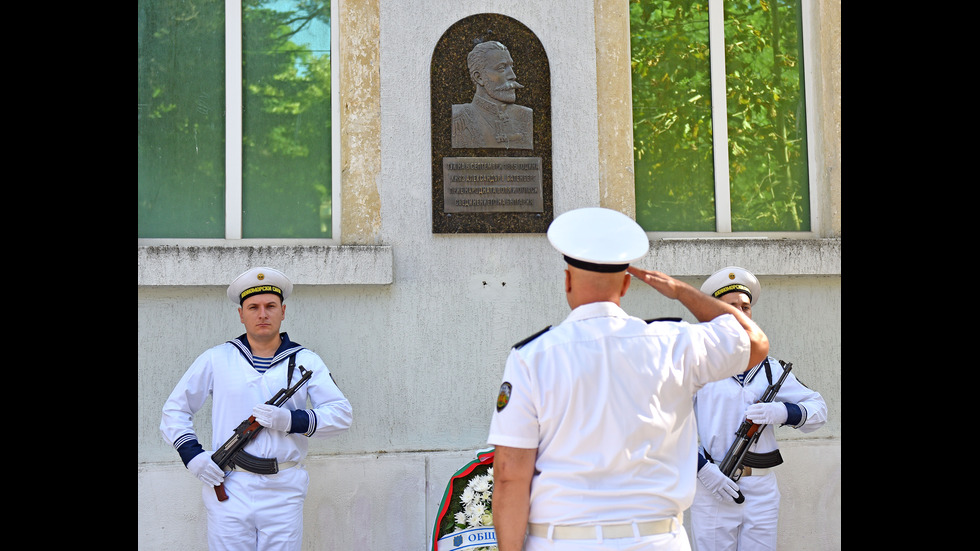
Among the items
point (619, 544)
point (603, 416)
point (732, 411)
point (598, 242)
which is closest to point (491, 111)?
point (732, 411)

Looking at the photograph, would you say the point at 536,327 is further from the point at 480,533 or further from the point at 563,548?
the point at 563,548

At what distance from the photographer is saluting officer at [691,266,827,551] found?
4.59m

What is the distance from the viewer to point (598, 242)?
106 inches

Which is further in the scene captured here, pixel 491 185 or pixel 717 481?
pixel 491 185

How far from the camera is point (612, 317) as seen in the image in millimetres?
2699

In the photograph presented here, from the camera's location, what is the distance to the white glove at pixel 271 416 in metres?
4.36

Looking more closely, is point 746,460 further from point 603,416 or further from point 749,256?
point 603,416

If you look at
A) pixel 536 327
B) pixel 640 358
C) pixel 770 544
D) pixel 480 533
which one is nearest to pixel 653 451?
pixel 640 358

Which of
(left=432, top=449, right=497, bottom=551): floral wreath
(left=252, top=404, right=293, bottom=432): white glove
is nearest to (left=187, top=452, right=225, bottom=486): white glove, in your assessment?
(left=252, top=404, right=293, bottom=432): white glove

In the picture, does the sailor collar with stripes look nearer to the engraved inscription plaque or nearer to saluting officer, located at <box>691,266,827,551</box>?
the engraved inscription plaque

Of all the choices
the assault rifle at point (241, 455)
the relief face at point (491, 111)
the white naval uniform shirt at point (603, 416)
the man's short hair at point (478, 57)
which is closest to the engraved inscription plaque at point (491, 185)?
the relief face at point (491, 111)

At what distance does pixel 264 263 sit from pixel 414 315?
1.01m

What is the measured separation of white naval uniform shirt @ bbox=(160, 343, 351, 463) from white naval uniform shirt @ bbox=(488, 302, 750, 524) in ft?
7.09

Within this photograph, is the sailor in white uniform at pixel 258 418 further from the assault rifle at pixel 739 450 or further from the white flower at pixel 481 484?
the assault rifle at pixel 739 450
